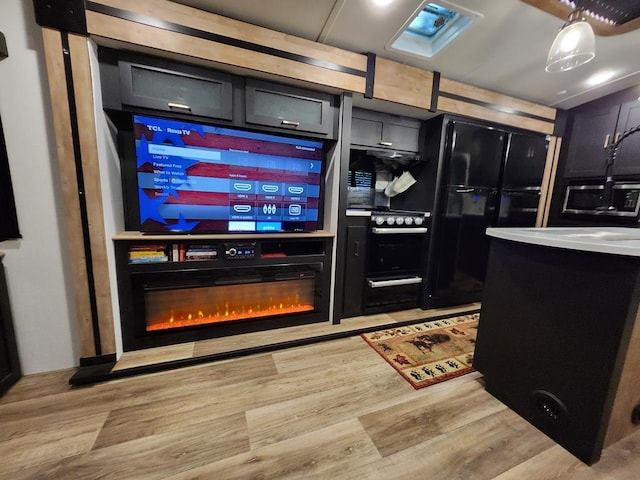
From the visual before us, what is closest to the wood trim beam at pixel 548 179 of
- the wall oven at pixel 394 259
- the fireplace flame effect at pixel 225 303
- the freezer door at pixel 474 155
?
the freezer door at pixel 474 155

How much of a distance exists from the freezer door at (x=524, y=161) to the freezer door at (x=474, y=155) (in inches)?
4.8

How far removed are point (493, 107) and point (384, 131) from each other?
46.2 inches

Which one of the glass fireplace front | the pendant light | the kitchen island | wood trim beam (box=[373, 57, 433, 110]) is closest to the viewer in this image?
the kitchen island

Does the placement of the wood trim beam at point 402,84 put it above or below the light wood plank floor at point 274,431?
above

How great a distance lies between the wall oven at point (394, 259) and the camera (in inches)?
88.4

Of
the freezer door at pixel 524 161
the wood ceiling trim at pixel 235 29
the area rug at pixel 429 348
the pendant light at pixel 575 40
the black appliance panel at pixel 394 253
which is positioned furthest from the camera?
the freezer door at pixel 524 161

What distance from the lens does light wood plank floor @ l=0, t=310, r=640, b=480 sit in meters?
1.00

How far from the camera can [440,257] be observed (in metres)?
2.44

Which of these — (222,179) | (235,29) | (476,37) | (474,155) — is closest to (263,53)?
(235,29)

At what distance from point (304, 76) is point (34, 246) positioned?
206cm

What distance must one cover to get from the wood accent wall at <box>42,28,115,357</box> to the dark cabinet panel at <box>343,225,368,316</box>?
1.76 meters

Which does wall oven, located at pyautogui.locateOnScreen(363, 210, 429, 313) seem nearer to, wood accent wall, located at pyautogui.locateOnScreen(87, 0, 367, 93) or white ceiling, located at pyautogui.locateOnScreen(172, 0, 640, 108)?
wood accent wall, located at pyautogui.locateOnScreen(87, 0, 367, 93)

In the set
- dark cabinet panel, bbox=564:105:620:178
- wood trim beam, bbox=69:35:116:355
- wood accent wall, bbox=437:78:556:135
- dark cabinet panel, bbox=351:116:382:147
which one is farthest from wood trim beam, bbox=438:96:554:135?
wood trim beam, bbox=69:35:116:355

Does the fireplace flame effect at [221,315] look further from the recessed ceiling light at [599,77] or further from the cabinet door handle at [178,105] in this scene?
the recessed ceiling light at [599,77]
